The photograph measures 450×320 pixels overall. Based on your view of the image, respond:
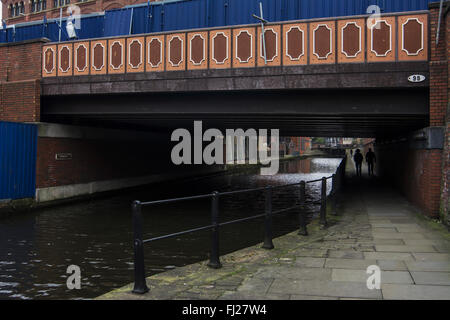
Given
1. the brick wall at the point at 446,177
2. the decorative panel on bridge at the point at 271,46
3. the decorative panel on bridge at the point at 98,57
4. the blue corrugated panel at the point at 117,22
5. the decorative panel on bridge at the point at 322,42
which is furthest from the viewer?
the blue corrugated panel at the point at 117,22

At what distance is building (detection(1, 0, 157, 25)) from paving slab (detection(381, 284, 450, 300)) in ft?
121

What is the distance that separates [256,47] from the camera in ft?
Answer: 40.4

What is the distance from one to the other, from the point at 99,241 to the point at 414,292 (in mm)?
7161

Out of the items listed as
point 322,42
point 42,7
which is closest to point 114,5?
point 42,7

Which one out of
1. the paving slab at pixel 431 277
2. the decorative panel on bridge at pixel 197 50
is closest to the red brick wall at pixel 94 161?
the decorative panel on bridge at pixel 197 50

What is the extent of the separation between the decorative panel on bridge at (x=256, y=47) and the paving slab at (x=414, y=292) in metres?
7.68

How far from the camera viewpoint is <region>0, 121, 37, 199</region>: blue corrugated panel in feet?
45.6

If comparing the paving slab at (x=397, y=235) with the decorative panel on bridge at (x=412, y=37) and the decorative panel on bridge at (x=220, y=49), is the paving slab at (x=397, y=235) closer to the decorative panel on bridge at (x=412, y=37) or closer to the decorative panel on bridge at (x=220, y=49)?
the decorative panel on bridge at (x=412, y=37)

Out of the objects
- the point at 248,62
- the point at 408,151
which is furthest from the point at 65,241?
the point at 408,151

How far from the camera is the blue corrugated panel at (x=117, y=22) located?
54.5 ft

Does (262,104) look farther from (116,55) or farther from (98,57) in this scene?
(98,57)

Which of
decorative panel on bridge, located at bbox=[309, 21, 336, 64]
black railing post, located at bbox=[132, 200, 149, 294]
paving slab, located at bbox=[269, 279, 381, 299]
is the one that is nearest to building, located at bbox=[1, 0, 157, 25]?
decorative panel on bridge, located at bbox=[309, 21, 336, 64]

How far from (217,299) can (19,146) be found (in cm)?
1238

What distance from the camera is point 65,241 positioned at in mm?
9773
